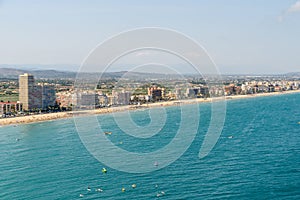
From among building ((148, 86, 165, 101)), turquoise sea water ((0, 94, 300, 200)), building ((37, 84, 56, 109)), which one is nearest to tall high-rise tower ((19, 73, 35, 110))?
building ((37, 84, 56, 109))

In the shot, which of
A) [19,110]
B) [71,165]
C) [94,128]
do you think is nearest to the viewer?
[71,165]

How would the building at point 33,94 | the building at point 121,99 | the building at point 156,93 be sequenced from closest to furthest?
the building at point 33,94, the building at point 121,99, the building at point 156,93

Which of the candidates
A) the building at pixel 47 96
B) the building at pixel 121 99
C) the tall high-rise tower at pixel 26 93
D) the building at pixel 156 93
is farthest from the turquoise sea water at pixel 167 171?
the building at pixel 156 93

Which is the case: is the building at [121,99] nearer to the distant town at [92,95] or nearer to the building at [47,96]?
the distant town at [92,95]

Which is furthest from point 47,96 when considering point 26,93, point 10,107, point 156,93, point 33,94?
point 156,93

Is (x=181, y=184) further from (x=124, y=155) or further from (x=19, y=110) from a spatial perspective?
(x=19, y=110)

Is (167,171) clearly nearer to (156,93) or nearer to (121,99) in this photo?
(121,99)

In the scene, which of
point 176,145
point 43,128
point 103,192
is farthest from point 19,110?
point 103,192
